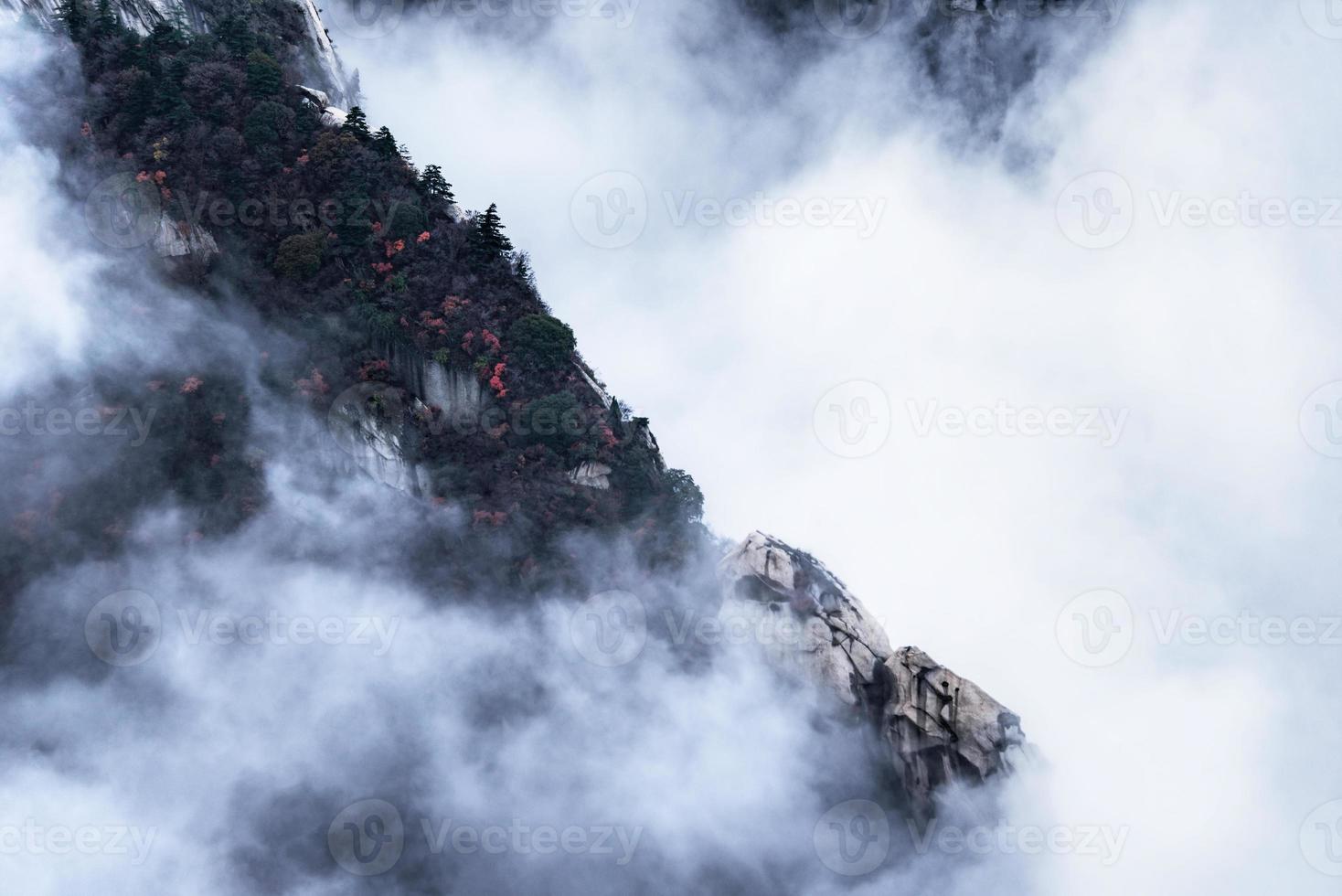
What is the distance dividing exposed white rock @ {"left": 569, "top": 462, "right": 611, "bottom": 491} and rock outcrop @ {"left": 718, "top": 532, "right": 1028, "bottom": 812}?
29.9ft

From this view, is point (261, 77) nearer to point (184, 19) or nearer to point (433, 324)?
point (184, 19)

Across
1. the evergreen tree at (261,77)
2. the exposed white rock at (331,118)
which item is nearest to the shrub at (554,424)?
the exposed white rock at (331,118)

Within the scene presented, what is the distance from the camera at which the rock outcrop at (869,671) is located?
61406mm

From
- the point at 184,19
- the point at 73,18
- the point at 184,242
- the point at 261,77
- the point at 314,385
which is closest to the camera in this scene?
the point at 314,385

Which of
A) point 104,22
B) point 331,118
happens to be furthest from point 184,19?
point 331,118

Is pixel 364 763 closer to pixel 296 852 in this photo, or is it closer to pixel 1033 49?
pixel 296 852

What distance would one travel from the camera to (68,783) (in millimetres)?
50781

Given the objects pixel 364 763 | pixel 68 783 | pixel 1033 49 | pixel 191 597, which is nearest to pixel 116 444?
pixel 191 597

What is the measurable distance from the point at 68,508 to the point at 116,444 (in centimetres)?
427

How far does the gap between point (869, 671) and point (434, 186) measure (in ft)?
139

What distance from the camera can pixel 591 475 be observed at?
66.9 meters

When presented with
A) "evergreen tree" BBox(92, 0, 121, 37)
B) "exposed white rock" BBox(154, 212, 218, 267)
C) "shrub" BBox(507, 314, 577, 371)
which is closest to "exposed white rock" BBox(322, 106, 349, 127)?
"exposed white rock" BBox(154, 212, 218, 267)

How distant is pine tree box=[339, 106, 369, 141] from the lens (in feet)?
239

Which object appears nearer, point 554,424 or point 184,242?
point 184,242
